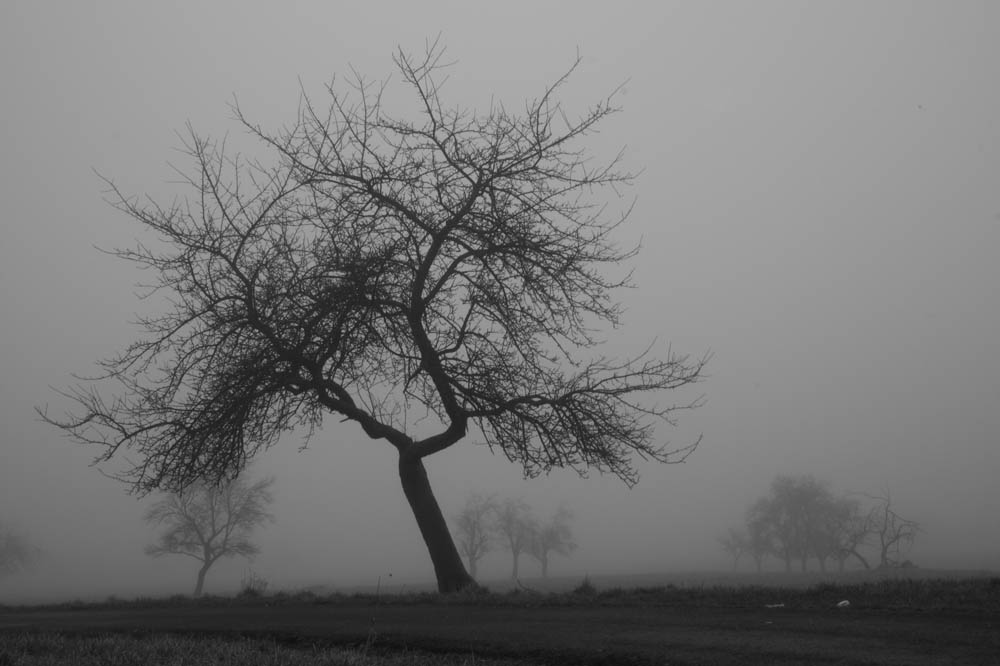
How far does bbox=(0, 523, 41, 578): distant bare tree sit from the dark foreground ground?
76.6 meters

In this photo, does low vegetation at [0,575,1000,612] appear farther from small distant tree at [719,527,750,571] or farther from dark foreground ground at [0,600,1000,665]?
small distant tree at [719,527,750,571]

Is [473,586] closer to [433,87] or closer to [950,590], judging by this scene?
[950,590]

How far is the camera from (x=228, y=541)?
154 ft

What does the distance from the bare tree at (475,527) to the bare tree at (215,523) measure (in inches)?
1230

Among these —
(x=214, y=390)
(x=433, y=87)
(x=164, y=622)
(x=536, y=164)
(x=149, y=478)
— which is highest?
(x=433, y=87)

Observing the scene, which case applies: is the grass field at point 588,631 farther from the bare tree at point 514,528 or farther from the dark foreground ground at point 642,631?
the bare tree at point 514,528

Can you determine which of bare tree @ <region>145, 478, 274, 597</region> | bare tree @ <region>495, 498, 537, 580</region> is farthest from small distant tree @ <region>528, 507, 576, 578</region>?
bare tree @ <region>145, 478, 274, 597</region>

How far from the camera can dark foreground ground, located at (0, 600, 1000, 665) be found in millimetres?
5434

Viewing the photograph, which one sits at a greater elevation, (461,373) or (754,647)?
(461,373)

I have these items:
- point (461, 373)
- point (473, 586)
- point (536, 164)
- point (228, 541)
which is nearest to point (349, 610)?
point (473, 586)

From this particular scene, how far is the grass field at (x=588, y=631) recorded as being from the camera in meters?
5.68

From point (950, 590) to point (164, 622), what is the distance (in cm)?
1077

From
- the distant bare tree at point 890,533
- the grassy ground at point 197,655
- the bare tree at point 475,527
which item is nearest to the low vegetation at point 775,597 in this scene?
the grassy ground at point 197,655

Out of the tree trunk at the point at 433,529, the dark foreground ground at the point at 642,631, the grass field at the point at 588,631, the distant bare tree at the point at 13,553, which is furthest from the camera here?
the distant bare tree at the point at 13,553
